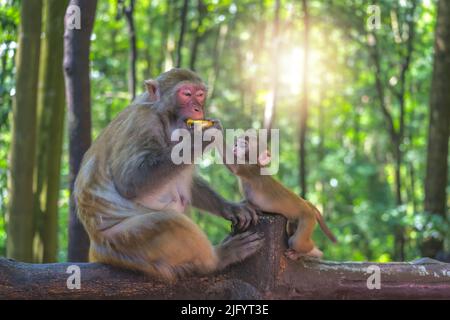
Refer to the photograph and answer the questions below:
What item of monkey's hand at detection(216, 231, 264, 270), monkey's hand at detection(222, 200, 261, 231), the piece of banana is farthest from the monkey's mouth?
monkey's hand at detection(216, 231, 264, 270)

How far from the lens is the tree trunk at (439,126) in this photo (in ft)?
28.8

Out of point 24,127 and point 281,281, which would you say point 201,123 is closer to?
point 281,281

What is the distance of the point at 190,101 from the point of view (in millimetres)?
4430

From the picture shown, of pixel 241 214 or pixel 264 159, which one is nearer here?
pixel 241 214

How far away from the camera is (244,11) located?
12664mm

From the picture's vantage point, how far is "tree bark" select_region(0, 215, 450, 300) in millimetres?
3738

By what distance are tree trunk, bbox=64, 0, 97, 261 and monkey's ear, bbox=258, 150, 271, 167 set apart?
1.81 m

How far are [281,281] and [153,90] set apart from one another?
5.59 feet

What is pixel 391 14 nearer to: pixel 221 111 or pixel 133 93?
pixel 221 111

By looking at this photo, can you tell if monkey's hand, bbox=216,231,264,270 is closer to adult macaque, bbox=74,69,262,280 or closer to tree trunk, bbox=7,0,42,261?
adult macaque, bbox=74,69,262,280

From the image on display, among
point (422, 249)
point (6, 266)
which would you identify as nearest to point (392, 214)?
point (422, 249)

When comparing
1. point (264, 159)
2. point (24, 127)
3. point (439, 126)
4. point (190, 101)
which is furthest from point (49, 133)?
point (439, 126)

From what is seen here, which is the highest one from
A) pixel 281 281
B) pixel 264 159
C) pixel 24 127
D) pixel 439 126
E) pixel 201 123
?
pixel 439 126
